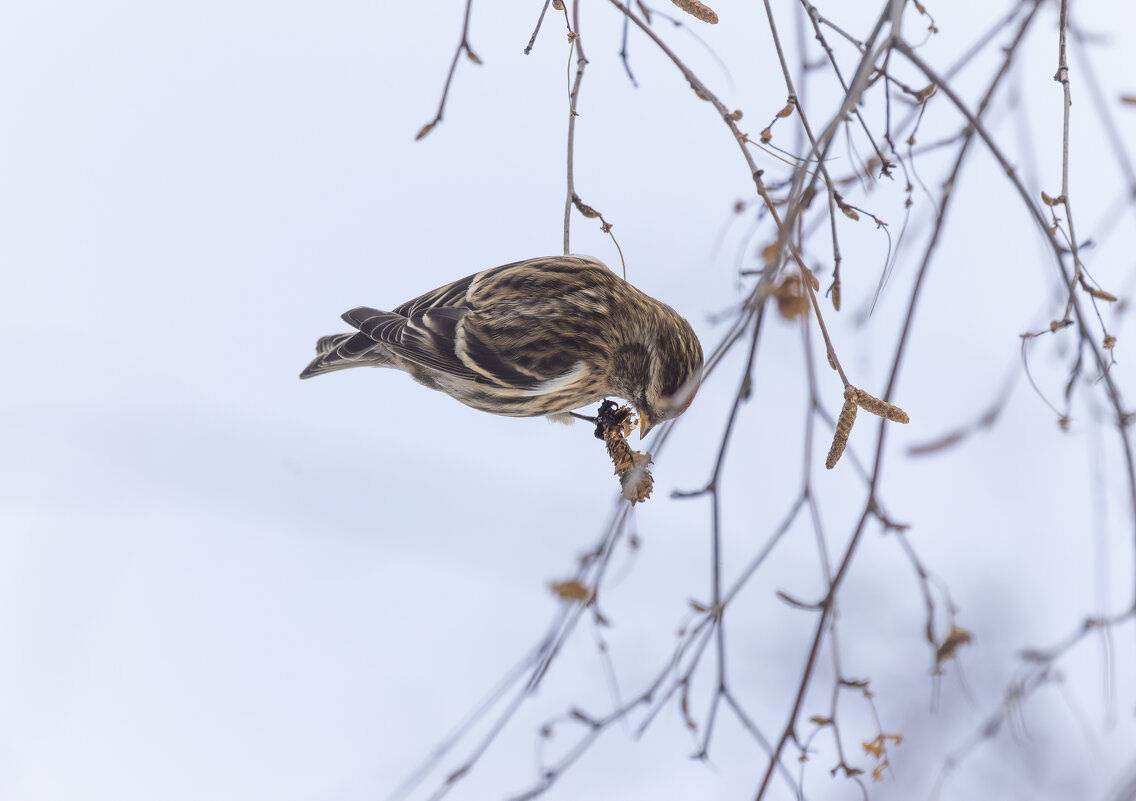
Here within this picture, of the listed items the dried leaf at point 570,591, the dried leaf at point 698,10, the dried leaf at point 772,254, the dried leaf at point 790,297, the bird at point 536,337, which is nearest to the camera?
the dried leaf at point 772,254

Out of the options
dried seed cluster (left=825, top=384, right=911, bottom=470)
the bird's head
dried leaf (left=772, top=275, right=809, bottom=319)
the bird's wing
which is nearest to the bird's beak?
the bird's head

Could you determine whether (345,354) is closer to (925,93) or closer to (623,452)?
(623,452)

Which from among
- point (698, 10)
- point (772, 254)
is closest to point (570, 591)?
point (772, 254)

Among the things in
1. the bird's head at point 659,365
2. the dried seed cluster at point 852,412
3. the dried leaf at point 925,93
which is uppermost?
the dried leaf at point 925,93

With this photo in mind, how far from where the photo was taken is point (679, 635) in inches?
58.1

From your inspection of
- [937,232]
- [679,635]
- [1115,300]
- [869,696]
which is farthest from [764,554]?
[1115,300]

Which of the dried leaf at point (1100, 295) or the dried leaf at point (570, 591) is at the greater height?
the dried leaf at point (1100, 295)

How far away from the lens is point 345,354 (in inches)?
94.2

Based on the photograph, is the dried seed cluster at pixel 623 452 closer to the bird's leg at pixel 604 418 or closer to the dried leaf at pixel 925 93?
the bird's leg at pixel 604 418

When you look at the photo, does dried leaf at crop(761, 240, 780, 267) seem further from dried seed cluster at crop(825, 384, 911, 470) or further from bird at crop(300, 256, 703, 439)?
bird at crop(300, 256, 703, 439)

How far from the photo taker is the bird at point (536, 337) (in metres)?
2.19

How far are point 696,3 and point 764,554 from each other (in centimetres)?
89

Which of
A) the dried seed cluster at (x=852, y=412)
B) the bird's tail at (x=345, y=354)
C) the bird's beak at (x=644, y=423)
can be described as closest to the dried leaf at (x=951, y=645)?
the dried seed cluster at (x=852, y=412)

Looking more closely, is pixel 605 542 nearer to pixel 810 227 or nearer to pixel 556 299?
pixel 810 227
